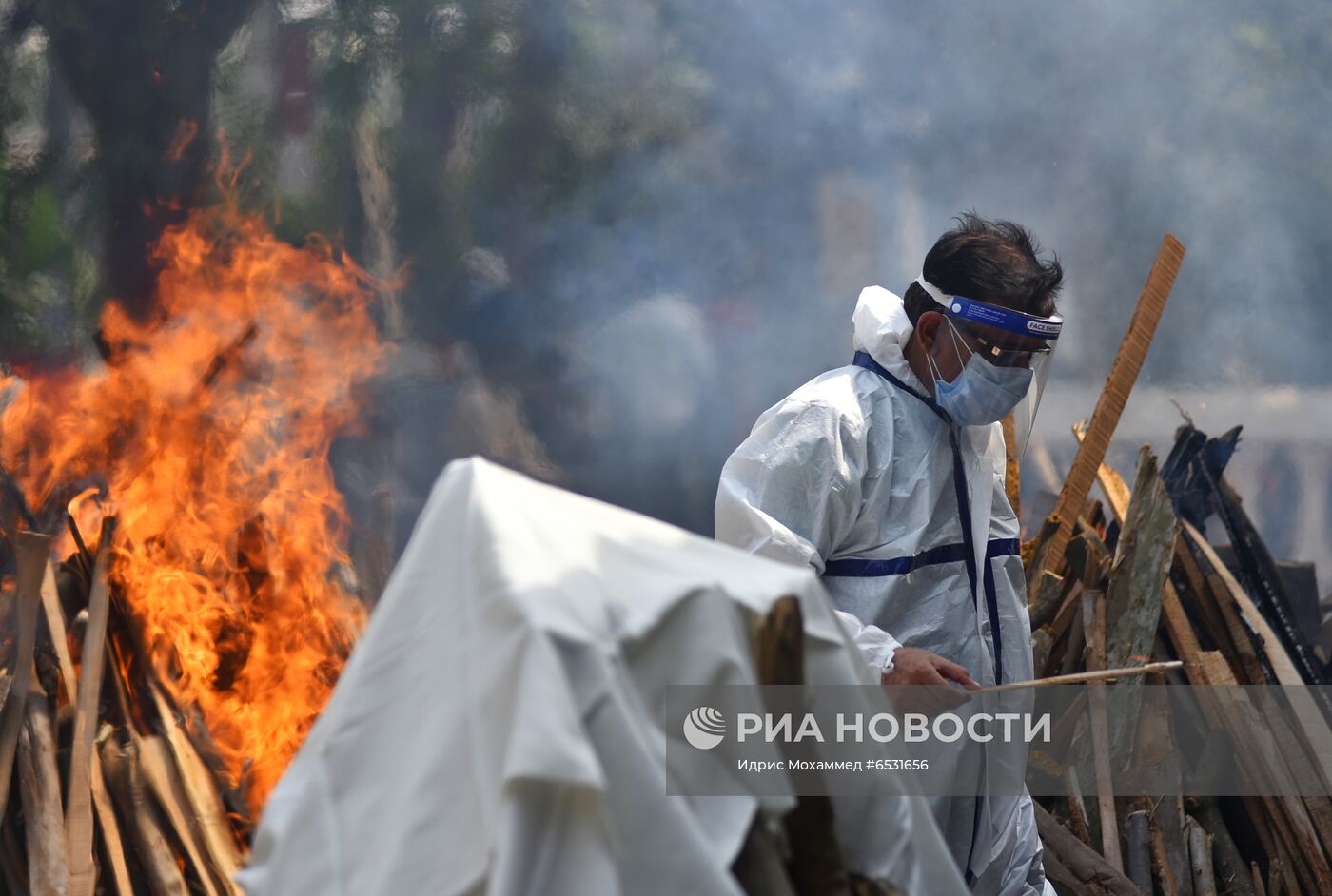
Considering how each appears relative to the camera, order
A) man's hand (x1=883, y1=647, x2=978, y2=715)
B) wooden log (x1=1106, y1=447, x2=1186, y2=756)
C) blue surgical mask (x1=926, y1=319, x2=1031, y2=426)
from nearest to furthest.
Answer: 1. man's hand (x1=883, y1=647, x2=978, y2=715)
2. blue surgical mask (x1=926, y1=319, x2=1031, y2=426)
3. wooden log (x1=1106, y1=447, x2=1186, y2=756)

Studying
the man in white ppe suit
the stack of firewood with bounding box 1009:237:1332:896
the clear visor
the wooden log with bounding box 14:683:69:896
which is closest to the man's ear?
the man in white ppe suit

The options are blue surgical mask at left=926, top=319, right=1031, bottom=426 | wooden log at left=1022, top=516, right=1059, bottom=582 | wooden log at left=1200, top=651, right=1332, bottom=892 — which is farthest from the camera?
wooden log at left=1022, top=516, right=1059, bottom=582

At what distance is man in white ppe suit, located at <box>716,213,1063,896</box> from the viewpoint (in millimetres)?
2496

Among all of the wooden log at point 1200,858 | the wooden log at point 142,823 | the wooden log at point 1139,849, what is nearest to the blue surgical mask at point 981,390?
the wooden log at point 1139,849

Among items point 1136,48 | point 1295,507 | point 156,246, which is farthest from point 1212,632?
point 156,246

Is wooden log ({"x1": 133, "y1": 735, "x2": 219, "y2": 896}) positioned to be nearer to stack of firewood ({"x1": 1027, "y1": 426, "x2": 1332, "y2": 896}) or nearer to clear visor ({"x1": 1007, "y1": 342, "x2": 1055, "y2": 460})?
stack of firewood ({"x1": 1027, "y1": 426, "x2": 1332, "y2": 896})

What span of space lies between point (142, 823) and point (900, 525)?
254 centimetres

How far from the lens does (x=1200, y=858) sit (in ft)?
12.6

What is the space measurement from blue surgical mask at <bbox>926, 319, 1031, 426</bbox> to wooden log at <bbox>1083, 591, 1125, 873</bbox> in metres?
1.55

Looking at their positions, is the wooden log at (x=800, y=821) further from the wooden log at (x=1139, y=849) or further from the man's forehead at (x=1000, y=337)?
the wooden log at (x=1139, y=849)

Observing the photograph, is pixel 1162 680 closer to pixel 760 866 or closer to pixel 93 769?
pixel 760 866

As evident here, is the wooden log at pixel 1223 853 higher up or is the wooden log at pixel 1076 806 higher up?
the wooden log at pixel 1076 806

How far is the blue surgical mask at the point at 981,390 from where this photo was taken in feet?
8.71

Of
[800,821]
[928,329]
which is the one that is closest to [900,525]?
[928,329]
